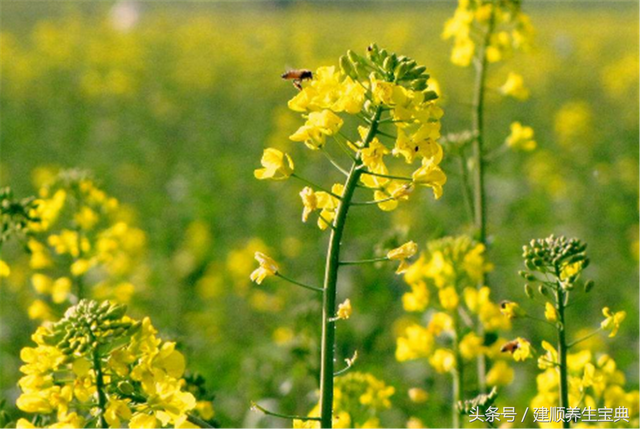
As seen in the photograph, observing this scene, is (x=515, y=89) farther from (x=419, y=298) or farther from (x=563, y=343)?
(x=563, y=343)

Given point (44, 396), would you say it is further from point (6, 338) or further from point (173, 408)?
point (6, 338)

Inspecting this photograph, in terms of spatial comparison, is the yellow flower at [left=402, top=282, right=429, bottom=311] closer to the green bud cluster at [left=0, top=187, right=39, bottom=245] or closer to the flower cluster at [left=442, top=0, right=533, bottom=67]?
the flower cluster at [left=442, top=0, right=533, bottom=67]

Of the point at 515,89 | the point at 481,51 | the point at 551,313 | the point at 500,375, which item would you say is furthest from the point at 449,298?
the point at 515,89

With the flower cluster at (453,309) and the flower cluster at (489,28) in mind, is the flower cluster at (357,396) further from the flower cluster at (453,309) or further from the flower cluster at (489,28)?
the flower cluster at (489,28)

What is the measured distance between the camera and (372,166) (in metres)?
1.97

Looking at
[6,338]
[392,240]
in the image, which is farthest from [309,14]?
[392,240]

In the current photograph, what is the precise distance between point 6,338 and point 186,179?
317 centimetres

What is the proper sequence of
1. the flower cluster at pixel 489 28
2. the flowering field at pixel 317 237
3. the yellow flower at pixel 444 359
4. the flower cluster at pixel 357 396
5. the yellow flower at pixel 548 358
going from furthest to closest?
the flower cluster at pixel 489 28, the yellow flower at pixel 444 359, the flower cluster at pixel 357 396, the yellow flower at pixel 548 358, the flowering field at pixel 317 237

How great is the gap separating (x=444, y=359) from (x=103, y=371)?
1.27 metres

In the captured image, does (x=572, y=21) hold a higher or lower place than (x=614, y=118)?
higher

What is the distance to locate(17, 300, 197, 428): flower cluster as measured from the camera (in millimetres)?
1967

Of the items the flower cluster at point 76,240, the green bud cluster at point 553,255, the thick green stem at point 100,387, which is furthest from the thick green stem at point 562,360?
→ the flower cluster at point 76,240

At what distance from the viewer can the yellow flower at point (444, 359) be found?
2.93 m

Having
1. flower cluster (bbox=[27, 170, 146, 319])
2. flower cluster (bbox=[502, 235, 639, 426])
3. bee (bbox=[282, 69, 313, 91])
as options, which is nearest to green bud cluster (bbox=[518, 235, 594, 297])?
flower cluster (bbox=[502, 235, 639, 426])
